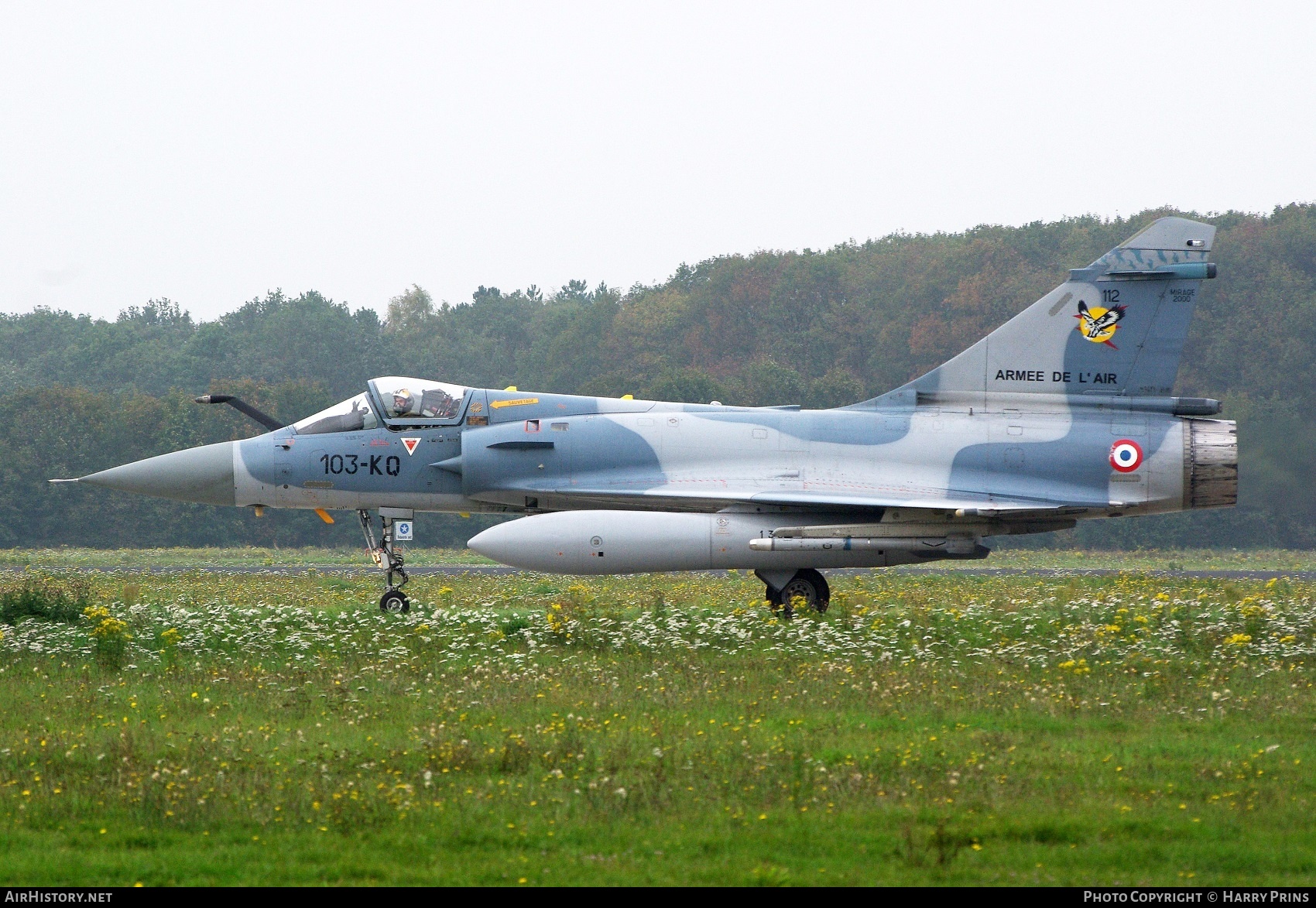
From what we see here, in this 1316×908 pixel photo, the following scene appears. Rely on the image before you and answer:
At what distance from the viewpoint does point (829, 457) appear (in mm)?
14805

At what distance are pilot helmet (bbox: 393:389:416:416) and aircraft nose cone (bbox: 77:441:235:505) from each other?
6.53ft

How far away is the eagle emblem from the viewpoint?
14.8 metres

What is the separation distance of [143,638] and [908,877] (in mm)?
9418

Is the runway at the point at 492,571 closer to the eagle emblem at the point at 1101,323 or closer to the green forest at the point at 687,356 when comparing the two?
the green forest at the point at 687,356

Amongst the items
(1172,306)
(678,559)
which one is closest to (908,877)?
(678,559)

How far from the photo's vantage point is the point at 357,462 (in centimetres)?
1530

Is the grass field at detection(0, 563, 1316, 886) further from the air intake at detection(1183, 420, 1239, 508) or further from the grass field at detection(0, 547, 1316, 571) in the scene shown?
the grass field at detection(0, 547, 1316, 571)

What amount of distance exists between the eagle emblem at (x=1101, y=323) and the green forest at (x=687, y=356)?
15772 mm

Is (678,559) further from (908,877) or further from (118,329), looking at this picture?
(118,329)

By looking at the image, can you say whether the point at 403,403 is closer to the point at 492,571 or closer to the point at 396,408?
the point at 396,408

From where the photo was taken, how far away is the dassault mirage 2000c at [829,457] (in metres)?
14.4

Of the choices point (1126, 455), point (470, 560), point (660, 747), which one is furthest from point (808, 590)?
point (470, 560)

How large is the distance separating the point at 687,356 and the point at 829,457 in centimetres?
5683

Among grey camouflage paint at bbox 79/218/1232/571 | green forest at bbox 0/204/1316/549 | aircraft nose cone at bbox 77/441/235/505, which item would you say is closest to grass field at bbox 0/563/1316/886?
grey camouflage paint at bbox 79/218/1232/571
